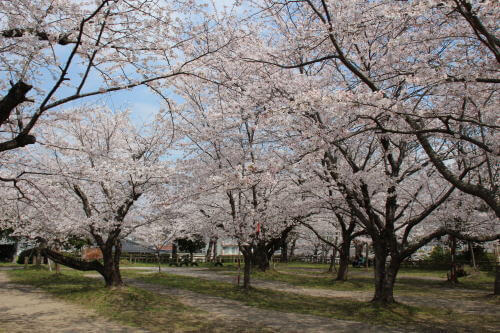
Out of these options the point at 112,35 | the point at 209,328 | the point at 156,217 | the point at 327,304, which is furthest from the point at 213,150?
the point at 112,35

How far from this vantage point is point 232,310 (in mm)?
10094

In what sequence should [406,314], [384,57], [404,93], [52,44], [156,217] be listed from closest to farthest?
[52,44], [404,93], [384,57], [406,314], [156,217]

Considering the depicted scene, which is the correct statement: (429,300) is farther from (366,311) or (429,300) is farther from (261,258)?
(261,258)

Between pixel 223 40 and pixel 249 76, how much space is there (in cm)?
318

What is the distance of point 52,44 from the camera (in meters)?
4.93

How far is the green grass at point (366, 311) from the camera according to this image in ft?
29.0

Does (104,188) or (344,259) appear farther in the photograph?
(344,259)

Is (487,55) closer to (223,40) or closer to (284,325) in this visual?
(223,40)

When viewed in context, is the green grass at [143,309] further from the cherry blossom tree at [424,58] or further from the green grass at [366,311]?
the cherry blossom tree at [424,58]

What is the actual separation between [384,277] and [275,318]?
348cm

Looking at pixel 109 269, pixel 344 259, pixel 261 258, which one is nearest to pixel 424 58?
pixel 109 269

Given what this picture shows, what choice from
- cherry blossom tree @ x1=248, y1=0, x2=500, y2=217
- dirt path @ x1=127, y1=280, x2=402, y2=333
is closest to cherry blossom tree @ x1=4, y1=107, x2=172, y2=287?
dirt path @ x1=127, y1=280, x2=402, y2=333

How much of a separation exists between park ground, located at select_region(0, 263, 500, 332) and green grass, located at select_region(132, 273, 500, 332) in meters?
0.02

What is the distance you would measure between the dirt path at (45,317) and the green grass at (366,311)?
439cm
